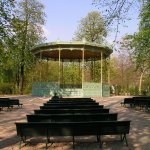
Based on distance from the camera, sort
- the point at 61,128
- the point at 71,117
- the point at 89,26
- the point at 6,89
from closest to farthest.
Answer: the point at 61,128
the point at 71,117
the point at 6,89
the point at 89,26

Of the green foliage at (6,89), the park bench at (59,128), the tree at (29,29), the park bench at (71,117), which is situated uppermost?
the tree at (29,29)

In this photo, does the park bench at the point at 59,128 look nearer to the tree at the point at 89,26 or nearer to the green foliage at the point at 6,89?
the green foliage at the point at 6,89

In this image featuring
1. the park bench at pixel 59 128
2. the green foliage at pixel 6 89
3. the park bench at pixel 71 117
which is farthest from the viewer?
the green foliage at pixel 6 89

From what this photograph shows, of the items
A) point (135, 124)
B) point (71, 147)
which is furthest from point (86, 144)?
point (135, 124)

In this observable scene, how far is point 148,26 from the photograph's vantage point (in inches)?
1131

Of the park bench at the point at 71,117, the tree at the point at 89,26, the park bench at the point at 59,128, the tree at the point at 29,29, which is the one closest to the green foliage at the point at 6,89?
the tree at the point at 29,29

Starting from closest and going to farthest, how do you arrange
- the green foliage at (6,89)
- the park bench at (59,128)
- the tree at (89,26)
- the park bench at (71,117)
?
the park bench at (59,128) → the park bench at (71,117) → the green foliage at (6,89) → the tree at (89,26)

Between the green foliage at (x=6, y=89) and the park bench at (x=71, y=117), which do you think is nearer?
the park bench at (x=71, y=117)

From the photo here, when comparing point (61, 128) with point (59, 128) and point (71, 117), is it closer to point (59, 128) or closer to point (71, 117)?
point (59, 128)

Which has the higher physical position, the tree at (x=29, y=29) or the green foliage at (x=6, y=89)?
the tree at (x=29, y=29)

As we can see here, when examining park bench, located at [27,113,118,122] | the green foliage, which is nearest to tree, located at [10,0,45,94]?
the green foliage

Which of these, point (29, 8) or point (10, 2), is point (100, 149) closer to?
point (10, 2)

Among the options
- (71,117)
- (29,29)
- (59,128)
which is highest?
(29,29)

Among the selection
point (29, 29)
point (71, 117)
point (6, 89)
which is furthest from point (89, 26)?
point (71, 117)
